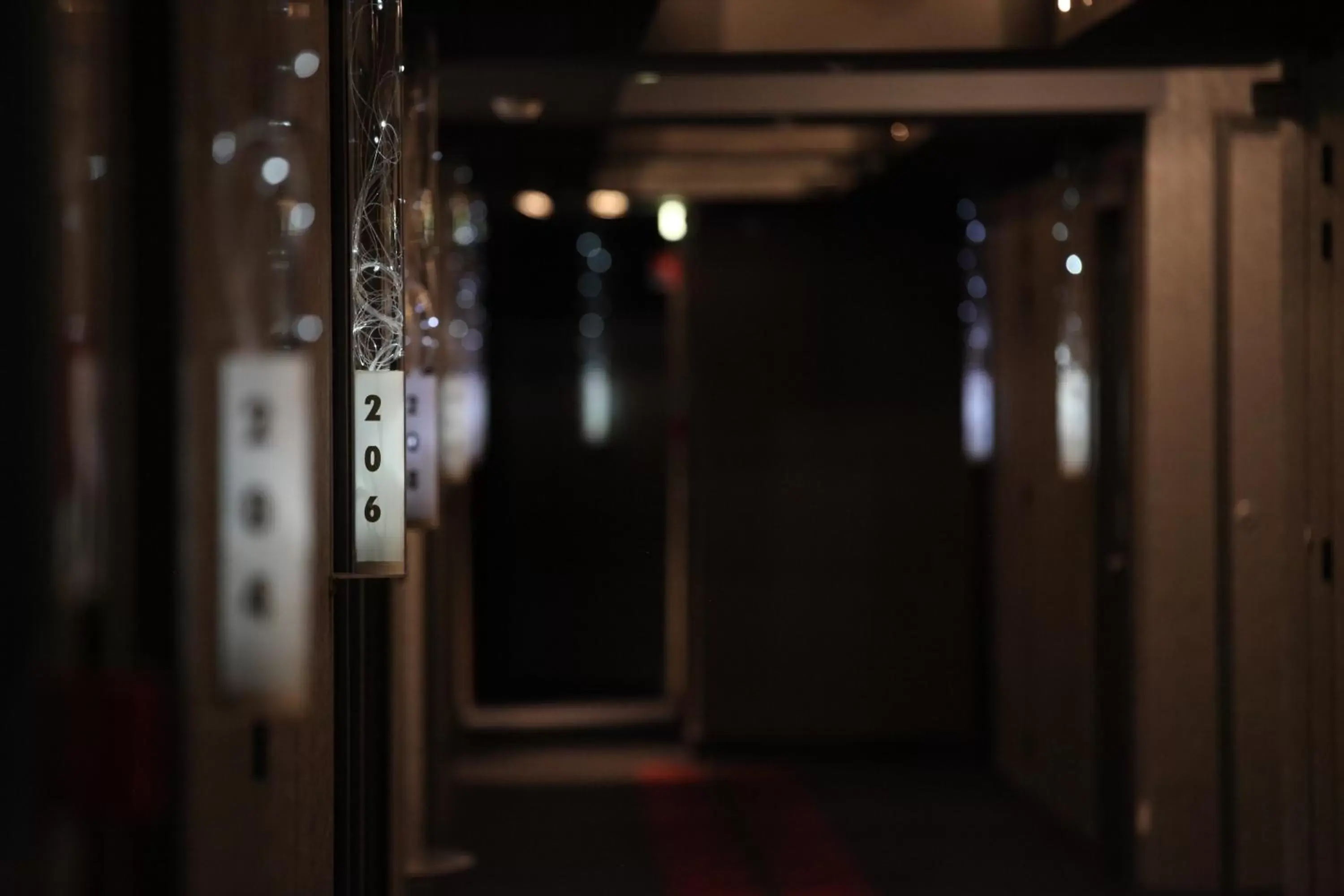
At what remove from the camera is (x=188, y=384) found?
2.56 metres

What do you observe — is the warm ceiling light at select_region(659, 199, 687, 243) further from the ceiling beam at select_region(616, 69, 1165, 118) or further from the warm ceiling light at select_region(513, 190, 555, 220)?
the ceiling beam at select_region(616, 69, 1165, 118)

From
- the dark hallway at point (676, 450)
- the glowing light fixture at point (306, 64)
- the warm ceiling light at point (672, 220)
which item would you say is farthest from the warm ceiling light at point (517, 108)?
the glowing light fixture at point (306, 64)

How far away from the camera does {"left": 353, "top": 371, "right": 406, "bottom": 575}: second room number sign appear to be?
14.3 ft

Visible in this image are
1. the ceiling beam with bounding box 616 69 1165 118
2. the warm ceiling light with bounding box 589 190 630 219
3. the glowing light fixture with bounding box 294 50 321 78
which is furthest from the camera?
the warm ceiling light with bounding box 589 190 630 219

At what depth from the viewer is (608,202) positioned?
10422 mm

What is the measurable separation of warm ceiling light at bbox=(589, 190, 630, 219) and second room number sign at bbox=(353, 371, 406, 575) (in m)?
5.41

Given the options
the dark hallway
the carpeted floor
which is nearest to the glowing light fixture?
the dark hallway

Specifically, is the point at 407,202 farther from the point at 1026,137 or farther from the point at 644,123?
the point at 1026,137

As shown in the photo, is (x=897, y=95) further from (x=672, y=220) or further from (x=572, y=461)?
(x=572, y=461)

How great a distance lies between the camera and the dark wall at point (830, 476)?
989 centimetres

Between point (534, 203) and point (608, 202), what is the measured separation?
42 cm

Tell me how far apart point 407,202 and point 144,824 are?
2.73 m

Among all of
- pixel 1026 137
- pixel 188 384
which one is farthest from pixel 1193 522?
pixel 188 384

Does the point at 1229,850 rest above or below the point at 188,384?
below
